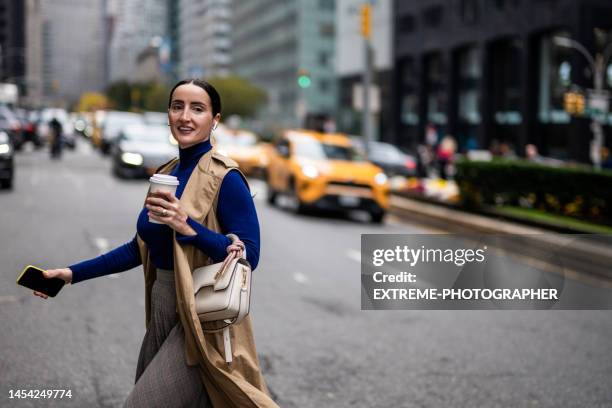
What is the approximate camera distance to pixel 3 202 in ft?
60.4

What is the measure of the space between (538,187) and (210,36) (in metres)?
157

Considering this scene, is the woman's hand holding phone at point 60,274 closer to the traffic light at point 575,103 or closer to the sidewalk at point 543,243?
the sidewalk at point 543,243

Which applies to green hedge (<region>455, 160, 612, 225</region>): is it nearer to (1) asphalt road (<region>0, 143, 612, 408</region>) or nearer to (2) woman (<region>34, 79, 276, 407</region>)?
(1) asphalt road (<region>0, 143, 612, 408</region>)

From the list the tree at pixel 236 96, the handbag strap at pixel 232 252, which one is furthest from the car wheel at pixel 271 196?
the tree at pixel 236 96

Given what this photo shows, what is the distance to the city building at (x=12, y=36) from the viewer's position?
133 meters

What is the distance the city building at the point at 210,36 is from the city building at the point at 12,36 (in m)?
31.3

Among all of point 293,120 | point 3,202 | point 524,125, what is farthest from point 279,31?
point 3,202

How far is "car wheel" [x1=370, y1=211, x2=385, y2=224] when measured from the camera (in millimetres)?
19219

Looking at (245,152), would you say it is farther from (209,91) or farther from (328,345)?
(209,91)

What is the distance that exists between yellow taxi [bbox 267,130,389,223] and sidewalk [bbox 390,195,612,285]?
1.26 metres

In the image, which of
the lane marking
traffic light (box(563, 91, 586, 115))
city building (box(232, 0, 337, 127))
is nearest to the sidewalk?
the lane marking

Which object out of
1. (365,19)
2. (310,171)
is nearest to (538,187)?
(310,171)

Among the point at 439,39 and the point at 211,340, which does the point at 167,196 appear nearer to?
the point at 211,340

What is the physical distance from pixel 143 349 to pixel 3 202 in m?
15.8
